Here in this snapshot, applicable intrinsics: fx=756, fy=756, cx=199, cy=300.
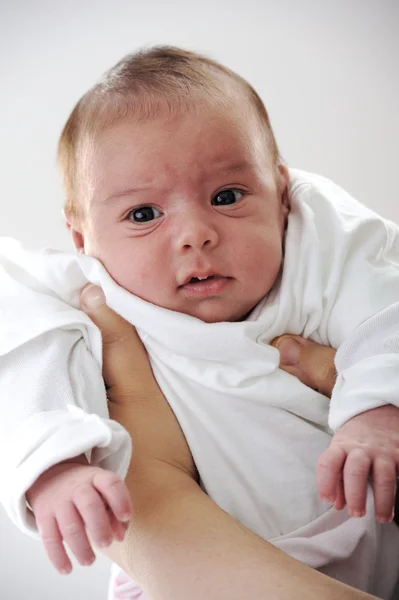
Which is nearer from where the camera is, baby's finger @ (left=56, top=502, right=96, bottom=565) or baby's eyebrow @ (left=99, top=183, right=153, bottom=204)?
baby's finger @ (left=56, top=502, right=96, bottom=565)

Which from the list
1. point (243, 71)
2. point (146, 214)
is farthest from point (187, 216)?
point (243, 71)

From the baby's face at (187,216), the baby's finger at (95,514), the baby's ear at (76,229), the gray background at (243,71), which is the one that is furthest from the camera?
the gray background at (243,71)

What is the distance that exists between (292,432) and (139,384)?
220 mm

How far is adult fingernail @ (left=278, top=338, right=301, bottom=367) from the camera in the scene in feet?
3.51

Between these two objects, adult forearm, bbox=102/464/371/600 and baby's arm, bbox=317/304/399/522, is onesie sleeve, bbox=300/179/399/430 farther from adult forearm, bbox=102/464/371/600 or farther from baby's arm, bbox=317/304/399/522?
adult forearm, bbox=102/464/371/600

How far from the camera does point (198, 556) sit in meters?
0.80

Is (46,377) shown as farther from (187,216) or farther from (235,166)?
(235,166)

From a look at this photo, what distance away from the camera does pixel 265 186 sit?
1107 millimetres

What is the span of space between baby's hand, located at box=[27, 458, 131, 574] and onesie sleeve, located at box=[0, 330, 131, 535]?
36 millimetres

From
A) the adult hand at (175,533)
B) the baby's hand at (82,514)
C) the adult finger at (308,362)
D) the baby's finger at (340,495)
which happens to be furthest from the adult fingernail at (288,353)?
the baby's hand at (82,514)

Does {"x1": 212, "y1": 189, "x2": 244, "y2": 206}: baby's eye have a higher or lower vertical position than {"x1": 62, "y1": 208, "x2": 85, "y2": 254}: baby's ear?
higher

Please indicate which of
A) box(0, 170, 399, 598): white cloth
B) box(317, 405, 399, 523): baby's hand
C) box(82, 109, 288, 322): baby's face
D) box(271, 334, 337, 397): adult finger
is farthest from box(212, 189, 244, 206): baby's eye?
box(317, 405, 399, 523): baby's hand

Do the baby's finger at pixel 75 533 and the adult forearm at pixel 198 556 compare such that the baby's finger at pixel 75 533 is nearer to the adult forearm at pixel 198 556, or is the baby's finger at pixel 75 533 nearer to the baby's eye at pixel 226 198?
the adult forearm at pixel 198 556

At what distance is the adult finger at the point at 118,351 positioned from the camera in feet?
3.39
